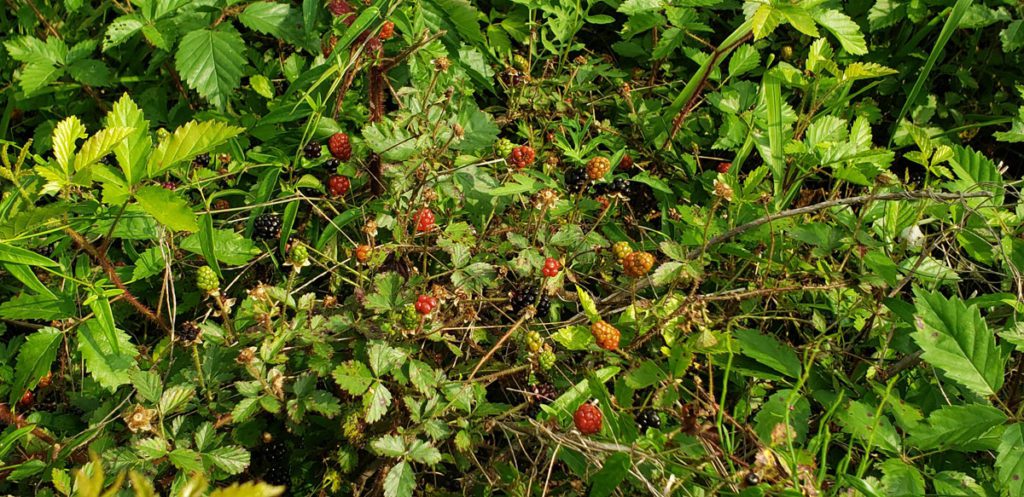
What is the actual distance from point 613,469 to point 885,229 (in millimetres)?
1159

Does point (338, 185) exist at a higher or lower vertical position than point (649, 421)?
higher

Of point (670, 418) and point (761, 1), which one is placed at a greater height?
point (761, 1)

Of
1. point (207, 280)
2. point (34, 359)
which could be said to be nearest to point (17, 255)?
point (34, 359)

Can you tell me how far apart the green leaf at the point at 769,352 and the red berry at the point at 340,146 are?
3.90ft

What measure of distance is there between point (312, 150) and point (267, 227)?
31cm

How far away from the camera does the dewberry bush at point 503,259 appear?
1.62 m

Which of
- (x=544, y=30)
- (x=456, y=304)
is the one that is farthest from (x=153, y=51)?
(x=456, y=304)

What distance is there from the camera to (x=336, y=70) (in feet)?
7.18

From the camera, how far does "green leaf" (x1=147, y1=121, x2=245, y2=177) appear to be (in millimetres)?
1494

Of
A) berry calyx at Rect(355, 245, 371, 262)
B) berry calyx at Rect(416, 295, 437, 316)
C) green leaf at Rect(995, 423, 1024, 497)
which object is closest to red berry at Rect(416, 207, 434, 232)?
berry calyx at Rect(355, 245, 371, 262)

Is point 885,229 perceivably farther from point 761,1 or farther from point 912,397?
point 761,1

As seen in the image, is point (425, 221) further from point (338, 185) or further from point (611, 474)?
point (611, 474)

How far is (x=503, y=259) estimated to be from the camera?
6.89ft

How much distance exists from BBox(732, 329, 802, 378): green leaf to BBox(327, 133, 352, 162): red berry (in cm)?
119
